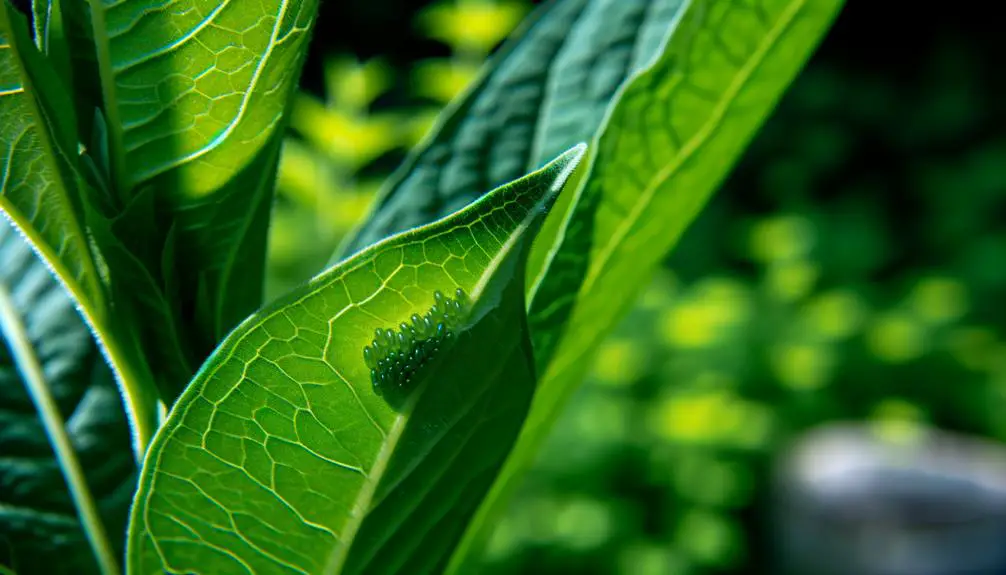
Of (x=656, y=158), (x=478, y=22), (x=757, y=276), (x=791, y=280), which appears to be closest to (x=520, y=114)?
(x=656, y=158)

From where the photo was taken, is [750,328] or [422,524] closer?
[422,524]

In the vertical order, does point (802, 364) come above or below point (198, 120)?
below

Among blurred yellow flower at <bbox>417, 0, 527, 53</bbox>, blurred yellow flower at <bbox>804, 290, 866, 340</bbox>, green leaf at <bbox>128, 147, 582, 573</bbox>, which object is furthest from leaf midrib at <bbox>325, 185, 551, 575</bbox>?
blurred yellow flower at <bbox>804, 290, 866, 340</bbox>

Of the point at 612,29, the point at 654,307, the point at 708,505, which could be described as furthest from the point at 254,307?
the point at 654,307

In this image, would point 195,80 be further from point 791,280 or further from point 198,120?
point 791,280

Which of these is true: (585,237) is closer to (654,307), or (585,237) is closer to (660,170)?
(660,170)

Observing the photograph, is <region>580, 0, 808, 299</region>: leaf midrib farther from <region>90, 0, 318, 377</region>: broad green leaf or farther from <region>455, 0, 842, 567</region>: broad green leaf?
<region>90, 0, 318, 377</region>: broad green leaf
